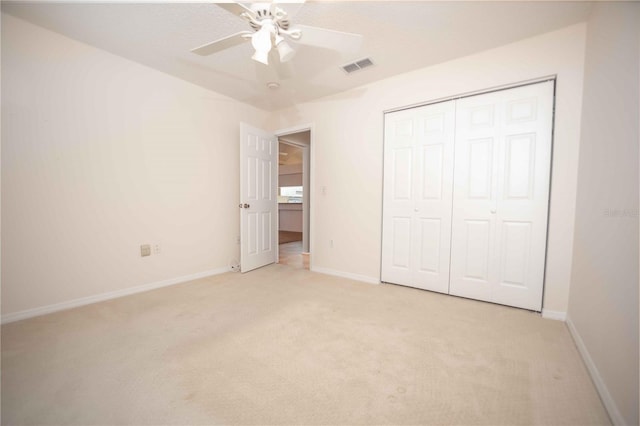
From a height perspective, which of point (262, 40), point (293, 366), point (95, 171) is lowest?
point (293, 366)

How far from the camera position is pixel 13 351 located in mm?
1573

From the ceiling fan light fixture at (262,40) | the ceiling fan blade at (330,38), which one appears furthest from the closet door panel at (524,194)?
the ceiling fan light fixture at (262,40)

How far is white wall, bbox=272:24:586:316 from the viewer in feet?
6.73

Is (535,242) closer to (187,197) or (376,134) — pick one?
(376,134)

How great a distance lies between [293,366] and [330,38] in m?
2.13

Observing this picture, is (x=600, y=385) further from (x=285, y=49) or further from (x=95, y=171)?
(x=95, y=171)

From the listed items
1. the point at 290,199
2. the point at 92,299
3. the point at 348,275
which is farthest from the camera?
the point at 290,199

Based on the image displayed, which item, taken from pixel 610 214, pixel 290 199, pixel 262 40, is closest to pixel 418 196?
pixel 610 214

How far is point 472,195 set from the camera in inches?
97.5

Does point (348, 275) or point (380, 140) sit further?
point (348, 275)

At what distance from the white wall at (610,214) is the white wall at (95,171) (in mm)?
3626

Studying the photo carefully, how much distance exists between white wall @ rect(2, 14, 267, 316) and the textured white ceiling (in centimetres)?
29

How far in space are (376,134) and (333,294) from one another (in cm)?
197

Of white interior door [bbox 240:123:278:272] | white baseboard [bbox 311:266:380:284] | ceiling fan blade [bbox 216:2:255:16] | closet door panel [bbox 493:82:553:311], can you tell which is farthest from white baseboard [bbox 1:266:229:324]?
closet door panel [bbox 493:82:553:311]
